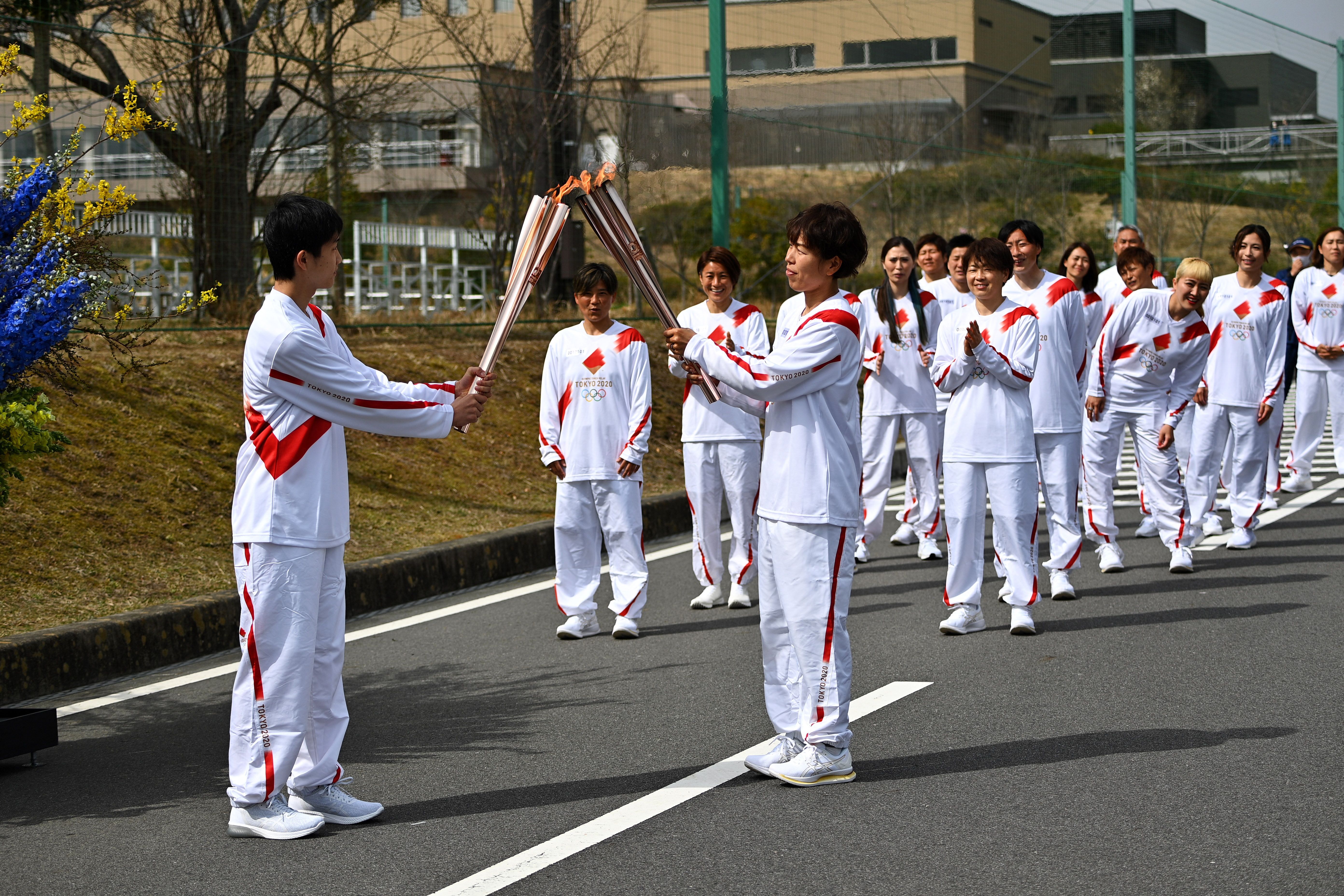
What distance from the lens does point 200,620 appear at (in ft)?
23.7

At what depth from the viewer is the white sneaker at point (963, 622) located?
7.28 m

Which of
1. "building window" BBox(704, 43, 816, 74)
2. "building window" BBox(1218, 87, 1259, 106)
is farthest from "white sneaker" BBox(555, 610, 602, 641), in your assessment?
"building window" BBox(1218, 87, 1259, 106)

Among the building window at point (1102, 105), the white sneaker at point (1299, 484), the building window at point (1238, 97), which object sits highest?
the building window at point (1238, 97)

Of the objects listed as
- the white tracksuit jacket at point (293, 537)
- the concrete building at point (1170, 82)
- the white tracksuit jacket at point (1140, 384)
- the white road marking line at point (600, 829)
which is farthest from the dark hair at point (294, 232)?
the concrete building at point (1170, 82)

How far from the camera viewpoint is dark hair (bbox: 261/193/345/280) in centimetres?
461

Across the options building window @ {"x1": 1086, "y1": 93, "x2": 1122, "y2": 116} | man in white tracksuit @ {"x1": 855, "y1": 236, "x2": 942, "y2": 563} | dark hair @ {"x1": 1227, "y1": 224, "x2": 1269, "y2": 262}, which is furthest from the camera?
building window @ {"x1": 1086, "y1": 93, "x2": 1122, "y2": 116}

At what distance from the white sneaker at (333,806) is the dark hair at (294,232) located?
1.63 m

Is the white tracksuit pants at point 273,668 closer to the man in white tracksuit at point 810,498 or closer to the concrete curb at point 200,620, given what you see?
the man in white tracksuit at point 810,498

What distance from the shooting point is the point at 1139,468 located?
372 inches

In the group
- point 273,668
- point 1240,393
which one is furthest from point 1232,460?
point 273,668

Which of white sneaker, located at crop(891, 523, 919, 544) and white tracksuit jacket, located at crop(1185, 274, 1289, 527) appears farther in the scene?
white sneaker, located at crop(891, 523, 919, 544)

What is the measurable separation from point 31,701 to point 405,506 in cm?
403

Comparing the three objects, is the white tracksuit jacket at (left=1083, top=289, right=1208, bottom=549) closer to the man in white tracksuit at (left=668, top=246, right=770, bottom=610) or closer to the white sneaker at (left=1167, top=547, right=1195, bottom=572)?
the white sneaker at (left=1167, top=547, right=1195, bottom=572)

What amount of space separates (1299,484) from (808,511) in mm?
8743
